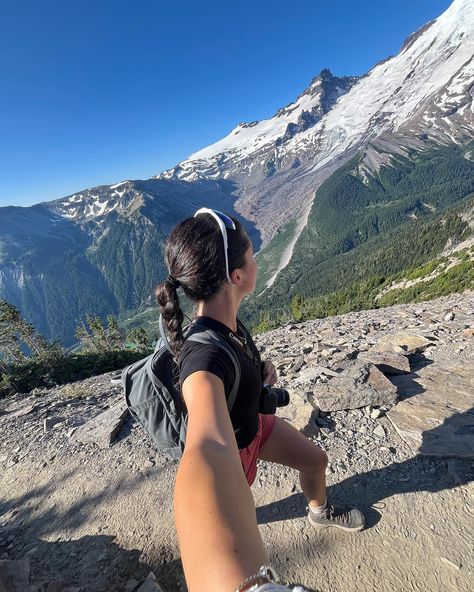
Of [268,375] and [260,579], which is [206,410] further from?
[268,375]

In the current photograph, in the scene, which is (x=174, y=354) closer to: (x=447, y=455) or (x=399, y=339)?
(x=447, y=455)

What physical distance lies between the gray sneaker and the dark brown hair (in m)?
2.96

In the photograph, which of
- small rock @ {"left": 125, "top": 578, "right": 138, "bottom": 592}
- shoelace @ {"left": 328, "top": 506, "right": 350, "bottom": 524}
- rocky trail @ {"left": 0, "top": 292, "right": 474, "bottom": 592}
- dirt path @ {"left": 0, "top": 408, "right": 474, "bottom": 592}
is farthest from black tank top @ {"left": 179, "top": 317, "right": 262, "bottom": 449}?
small rock @ {"left": 125, "top": 578, "right": 138, "bottom": 592}

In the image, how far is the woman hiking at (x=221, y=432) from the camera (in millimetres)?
1123

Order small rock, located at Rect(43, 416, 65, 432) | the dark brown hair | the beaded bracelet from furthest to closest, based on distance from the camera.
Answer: small rock, located at Rect(43, 416, 65, 432) < the dark brown hair < the beaded bracelet

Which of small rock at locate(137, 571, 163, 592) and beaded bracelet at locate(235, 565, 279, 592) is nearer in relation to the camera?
beaded bracelet at locate(235, 565, 279, 592)

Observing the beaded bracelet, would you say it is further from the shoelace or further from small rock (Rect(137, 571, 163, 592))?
small rock (Rect(137, 571, 163, 592))

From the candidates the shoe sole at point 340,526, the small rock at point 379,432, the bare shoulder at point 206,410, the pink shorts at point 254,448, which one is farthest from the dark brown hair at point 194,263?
the small rock at point 379,432

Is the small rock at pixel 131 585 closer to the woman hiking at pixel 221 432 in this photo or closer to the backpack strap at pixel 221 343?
the woman hiking at pixel 221 432

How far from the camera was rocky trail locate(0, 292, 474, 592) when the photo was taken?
3.39 m

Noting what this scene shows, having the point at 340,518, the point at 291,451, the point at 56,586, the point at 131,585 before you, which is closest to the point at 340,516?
the point at 340,518

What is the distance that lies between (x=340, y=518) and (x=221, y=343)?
3031 millimetres

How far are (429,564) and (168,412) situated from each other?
123 inches

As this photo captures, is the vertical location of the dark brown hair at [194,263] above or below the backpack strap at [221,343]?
above
